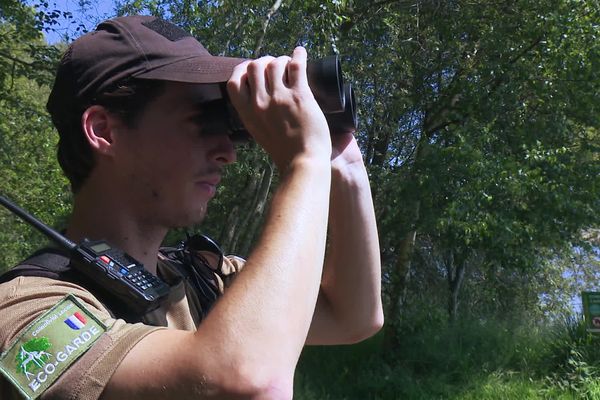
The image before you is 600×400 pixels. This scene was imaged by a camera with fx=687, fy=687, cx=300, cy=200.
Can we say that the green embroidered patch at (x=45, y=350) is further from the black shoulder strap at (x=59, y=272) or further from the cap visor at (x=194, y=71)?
the cap visor at (x=194, y=71)

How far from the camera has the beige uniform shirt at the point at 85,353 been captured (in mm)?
986

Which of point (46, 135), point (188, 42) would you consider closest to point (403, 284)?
point (46, 135)

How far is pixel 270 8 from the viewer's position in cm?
631

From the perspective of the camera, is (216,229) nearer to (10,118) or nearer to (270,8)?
(10,118)

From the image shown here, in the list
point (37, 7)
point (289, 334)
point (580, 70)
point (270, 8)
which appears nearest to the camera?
point (289, 334)

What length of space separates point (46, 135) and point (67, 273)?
1014 centimetres

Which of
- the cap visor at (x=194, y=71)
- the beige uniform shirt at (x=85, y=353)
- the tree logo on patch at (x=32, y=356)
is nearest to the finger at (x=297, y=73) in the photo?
the cap visor at (x=194, y=71)

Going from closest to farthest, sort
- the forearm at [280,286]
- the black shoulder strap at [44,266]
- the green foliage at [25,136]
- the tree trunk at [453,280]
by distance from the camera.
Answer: the forearm at [280,286] < the black shoulder strap at [44,266] < the green foliage at [25,136] < the tree trunk at [453,280]

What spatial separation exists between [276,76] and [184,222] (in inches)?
13.6

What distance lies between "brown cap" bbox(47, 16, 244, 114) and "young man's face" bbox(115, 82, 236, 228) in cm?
4

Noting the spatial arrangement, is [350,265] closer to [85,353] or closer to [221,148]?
[221,148]

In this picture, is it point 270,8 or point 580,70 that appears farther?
point 580,70

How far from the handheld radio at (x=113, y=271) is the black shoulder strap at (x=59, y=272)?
1 centimetres

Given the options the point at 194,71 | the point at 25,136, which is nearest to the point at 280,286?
the point at 194,71
